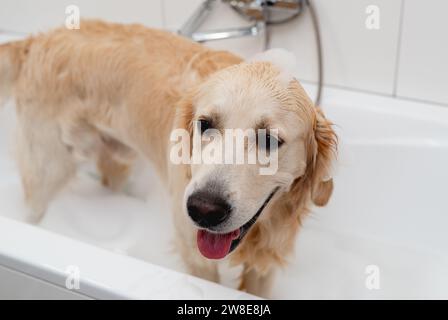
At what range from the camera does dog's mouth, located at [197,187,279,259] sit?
37.0 inches

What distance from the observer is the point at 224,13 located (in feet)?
5.51

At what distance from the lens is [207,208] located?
0.83 meters

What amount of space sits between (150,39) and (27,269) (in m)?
0.66

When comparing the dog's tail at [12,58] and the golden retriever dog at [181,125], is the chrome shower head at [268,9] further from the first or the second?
the dog's tail at [12,58]

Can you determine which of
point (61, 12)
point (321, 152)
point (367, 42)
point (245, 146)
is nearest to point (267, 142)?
point (245, 146)

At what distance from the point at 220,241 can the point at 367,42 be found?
0.88m

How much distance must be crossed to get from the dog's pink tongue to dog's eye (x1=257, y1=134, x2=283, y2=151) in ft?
0.55

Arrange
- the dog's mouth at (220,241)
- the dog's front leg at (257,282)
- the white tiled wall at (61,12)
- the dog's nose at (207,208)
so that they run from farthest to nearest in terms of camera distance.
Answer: the white tiled wall at (61,12) < the dog's front leg at (257,282) < the dog's mouth at (220,241) < the dog's nose at (207,208)

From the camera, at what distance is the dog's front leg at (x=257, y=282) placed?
126cm

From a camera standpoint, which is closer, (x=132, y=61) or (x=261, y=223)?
(x=261, y=223)

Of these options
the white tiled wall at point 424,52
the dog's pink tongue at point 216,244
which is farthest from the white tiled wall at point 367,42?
the dog's pink tongue at point 216,244

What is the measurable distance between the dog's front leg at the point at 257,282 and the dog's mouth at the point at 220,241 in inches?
12.4
